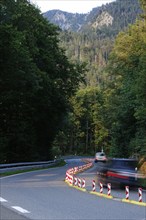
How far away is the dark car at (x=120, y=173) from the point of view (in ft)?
65.4

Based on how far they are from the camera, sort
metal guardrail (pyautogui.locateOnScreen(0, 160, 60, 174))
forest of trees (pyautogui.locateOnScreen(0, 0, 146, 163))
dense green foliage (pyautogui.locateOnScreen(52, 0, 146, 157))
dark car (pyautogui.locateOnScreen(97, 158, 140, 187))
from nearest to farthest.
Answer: dark car (pyautogui.locateOnScreen(97, 158, 140, 187)) < metal guardrail (pyautogui.locateOnScreen(0, 160, 60, 174)) < forest of trees (pyautogui.locateOnScreen(0, 0, 146, 163)) < dense green foliage (pyautogui.locateOnScreen(52, 0, 146, 157))

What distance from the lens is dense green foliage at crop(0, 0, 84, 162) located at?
113ft

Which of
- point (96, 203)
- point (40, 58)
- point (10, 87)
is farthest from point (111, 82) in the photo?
point (96, 203)

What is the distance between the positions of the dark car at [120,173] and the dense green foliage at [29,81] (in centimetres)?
1507

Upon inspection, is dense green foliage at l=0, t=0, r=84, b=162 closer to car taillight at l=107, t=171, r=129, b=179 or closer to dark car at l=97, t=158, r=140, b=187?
dark car at l=97, t=158, r=140, b=187

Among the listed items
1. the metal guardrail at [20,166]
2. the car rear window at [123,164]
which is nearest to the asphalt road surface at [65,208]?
the car rear window at [123,164]

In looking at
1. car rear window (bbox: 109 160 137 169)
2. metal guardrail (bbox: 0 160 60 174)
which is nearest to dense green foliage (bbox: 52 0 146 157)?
metal guardrail (bbox: 0 160 60 174)

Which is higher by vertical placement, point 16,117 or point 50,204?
point 16,117

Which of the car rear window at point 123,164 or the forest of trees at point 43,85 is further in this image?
the forest of trees at point 43,85

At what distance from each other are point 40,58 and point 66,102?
7.31m

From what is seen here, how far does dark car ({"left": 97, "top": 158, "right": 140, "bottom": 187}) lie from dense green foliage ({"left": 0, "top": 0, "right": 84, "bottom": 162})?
15.1 m

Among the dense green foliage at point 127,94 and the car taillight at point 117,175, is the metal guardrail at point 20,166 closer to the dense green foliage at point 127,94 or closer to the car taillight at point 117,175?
the dense green foliage at point 127,94

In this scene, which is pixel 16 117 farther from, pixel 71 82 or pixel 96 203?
pixel 96 203

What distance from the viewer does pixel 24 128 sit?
4306 centimetres
